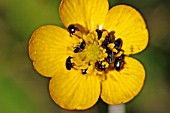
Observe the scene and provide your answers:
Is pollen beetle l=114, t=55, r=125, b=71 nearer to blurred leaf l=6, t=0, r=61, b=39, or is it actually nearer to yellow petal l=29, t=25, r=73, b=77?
yellow petal l=29, t=25, r=73, b=77

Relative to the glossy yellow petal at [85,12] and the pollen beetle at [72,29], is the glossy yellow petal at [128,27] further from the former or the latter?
the pollen beetle at [72,29]

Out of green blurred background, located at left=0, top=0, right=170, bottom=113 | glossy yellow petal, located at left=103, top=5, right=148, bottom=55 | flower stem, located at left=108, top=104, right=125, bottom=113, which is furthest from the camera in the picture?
green blurred background, located at left=0, top=0, right=170, bottom=113

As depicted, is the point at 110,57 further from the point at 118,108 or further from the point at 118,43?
the point at 118,108

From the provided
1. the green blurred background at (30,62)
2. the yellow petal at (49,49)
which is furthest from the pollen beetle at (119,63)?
the green blurred background at (30,62)
